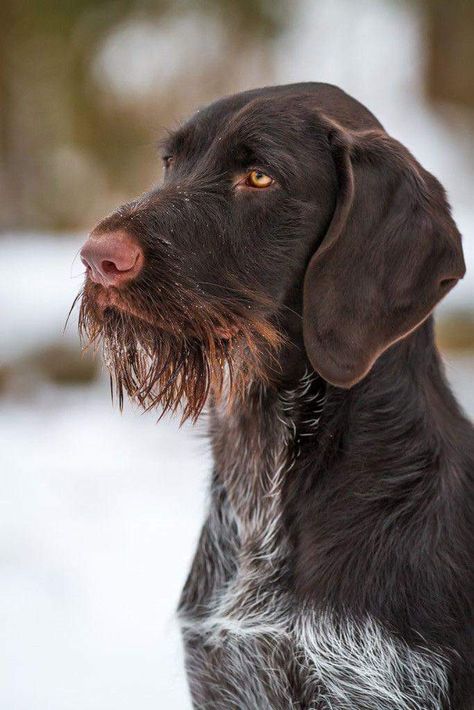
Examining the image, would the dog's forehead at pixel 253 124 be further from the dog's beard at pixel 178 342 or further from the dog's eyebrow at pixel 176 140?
the dog's beard at pixel 178 342

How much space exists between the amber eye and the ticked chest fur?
0.53 meters

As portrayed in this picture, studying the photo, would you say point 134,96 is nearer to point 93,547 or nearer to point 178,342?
point 93,547

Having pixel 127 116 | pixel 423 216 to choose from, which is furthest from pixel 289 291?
pixel 127 116

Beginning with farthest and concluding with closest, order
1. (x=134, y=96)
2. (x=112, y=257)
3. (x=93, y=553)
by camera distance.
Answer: (x=134, y=96) < (x=93, y=553) < (x=112, y=257)

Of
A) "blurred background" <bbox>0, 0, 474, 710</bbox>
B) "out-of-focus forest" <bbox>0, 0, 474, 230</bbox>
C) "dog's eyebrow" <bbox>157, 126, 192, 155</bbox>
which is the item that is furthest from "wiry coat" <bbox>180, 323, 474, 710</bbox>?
"out-of-focus forest" <bbox>0, 0, 474, 230</bbox>

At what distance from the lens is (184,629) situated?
260cm

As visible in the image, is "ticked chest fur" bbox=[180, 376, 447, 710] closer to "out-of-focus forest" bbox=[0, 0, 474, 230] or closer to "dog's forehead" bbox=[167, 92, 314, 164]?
"dog's forehead" bbox=[167, 92, 314, 164]

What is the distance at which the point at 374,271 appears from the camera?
221 centimetres

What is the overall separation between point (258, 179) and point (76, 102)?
832 cm

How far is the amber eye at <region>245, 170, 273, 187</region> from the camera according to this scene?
90.8 inches

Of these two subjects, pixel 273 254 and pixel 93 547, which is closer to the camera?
pixel 273 254

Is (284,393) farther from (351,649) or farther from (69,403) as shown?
(69,403)

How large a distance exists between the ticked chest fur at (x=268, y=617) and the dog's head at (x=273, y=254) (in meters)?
0.19

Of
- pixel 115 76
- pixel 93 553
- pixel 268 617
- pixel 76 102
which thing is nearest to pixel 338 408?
pixel 268 617
